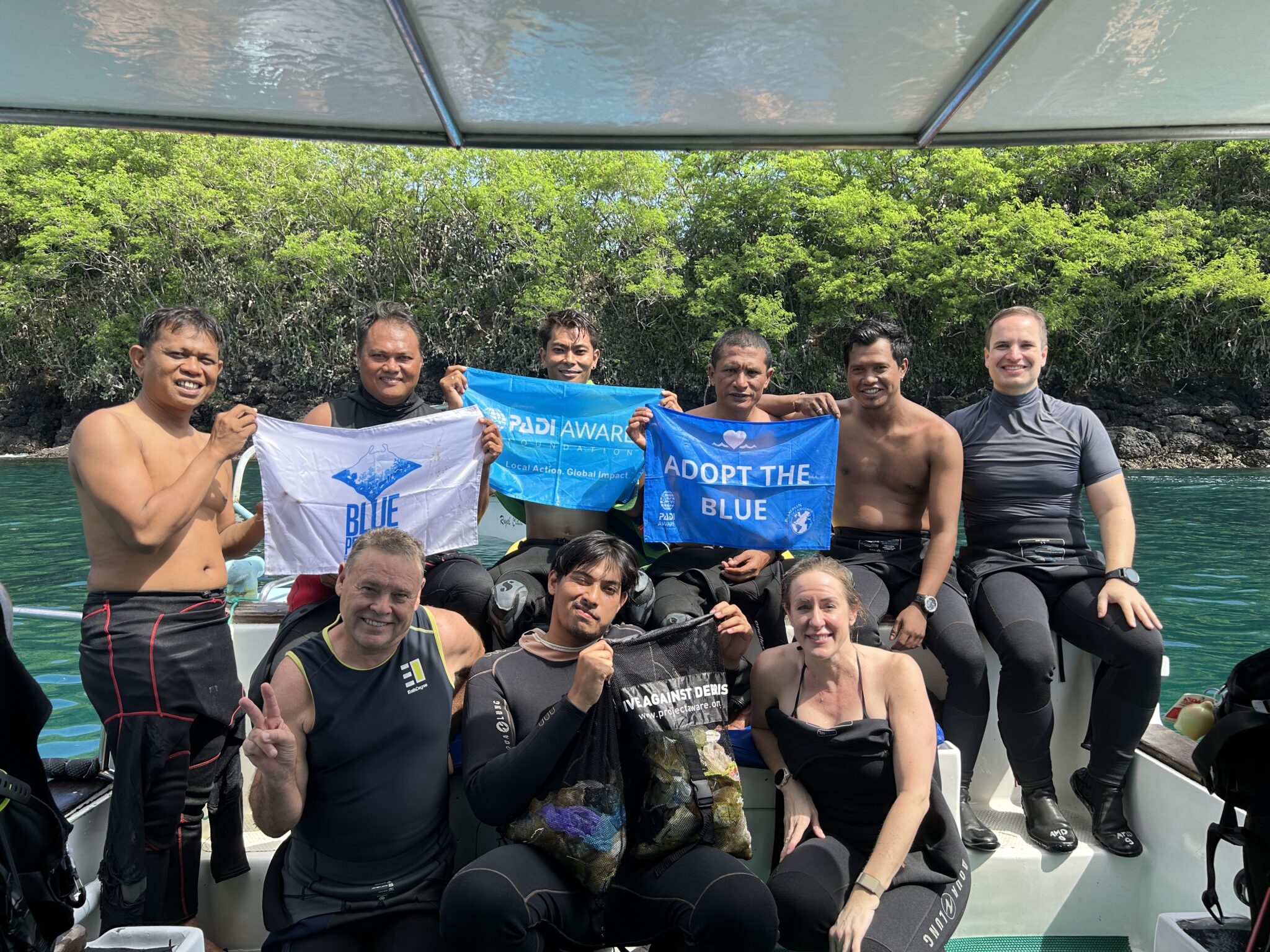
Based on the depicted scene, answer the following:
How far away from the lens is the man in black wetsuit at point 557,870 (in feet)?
9.09

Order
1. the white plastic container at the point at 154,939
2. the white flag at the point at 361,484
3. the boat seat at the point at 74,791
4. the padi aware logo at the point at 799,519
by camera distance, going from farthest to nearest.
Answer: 1. the padi aware logo at the point at 799,519
2. the white flag at the point at 361,484
3. the boat seat at the point at 74,791
4. the white plastic container at the point at 154,939

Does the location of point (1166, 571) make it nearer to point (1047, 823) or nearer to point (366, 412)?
point (1047, 823)

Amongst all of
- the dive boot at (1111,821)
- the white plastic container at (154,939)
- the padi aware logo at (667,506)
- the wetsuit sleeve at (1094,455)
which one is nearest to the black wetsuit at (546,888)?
the white plastic container at (154,939)

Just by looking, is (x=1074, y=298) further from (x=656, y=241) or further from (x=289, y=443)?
(x=289, y=443)

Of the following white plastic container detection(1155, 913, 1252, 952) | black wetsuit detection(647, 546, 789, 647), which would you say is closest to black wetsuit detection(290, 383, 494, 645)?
black wetsuit detection(647, 546, 789, 647)

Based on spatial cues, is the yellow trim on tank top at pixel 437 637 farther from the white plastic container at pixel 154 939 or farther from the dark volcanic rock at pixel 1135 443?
the dark volcanic rock at pixel 1135 443

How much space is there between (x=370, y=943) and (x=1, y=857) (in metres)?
1.19

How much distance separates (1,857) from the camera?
2129mm

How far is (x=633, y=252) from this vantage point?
1426 inches

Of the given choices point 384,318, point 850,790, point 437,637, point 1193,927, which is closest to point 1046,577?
point 850,790

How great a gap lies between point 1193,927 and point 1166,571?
1543 cm

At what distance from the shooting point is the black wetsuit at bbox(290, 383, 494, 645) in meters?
4.21

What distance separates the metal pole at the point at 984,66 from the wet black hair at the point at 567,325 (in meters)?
2.08

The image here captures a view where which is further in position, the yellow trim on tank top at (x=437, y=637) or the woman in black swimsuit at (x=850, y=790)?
the yellow trim on tank top at (x=437, y=637)
